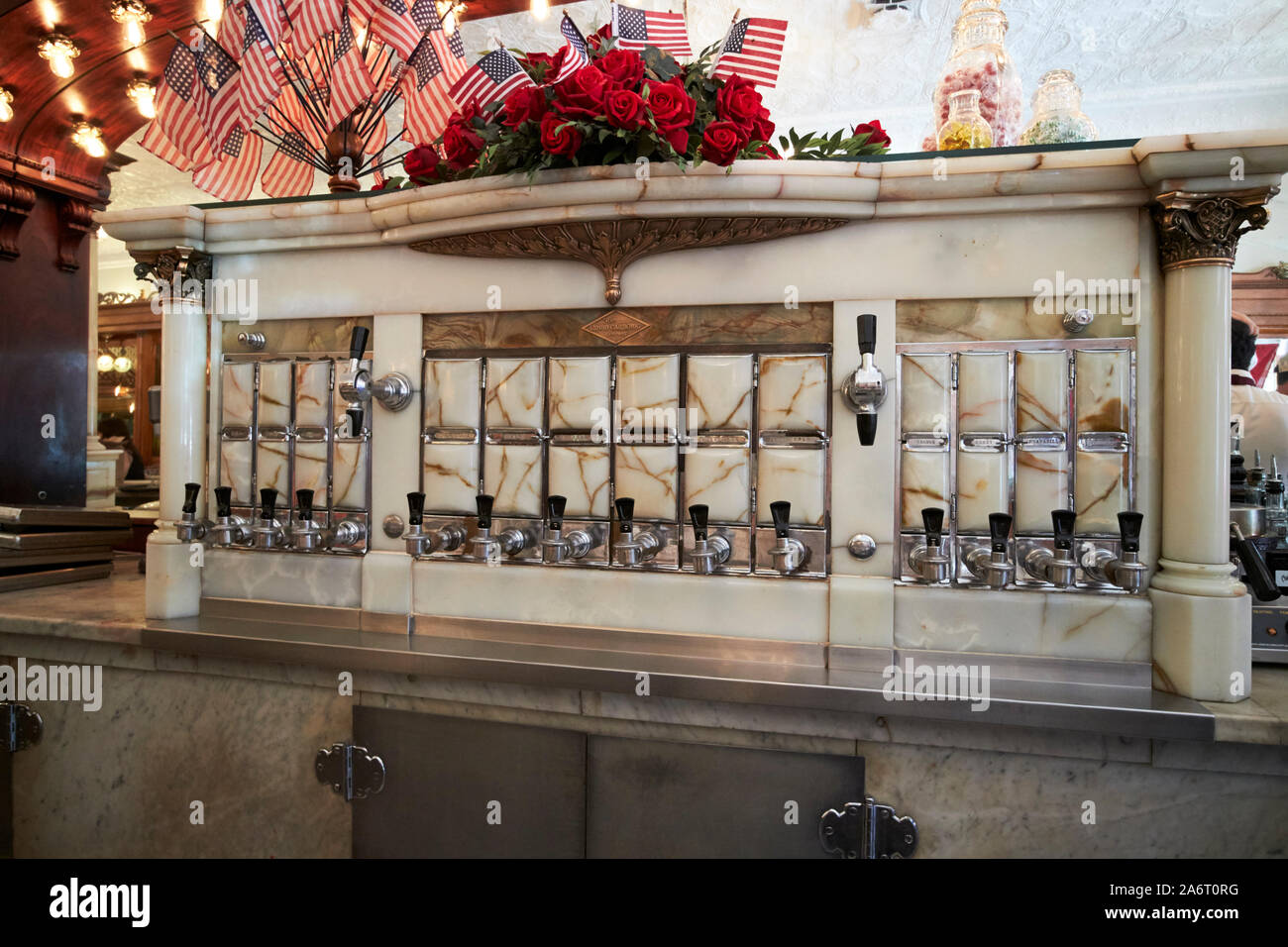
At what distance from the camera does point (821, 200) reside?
6.53 ft

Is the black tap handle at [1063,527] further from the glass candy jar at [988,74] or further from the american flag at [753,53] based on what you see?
the american flag at [753,53]

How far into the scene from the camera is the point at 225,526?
7.88ft

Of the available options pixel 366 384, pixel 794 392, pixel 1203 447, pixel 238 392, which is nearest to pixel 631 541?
pixel 794 392

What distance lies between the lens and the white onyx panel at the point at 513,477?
232 centimetres

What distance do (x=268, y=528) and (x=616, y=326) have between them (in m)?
1.26

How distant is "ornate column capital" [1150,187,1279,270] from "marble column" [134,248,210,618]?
291cm

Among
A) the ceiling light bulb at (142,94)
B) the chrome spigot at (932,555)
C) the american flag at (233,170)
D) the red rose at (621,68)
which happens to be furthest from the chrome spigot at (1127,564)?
the ceiling light bulb at (142,94)

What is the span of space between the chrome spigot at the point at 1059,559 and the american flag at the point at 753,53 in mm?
1427

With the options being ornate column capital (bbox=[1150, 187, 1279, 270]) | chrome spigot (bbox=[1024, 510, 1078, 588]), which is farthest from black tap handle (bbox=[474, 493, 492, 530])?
ornate column capital (bbox=[1150, 187, 1279, 270])

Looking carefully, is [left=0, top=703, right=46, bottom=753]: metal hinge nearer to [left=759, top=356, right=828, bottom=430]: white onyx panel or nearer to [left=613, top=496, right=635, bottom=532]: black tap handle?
[left=613, top=496, right=635, bottom=532]: black tap handle

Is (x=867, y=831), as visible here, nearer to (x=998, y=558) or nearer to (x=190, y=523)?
(x=998, y=558)

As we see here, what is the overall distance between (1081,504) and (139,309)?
1217cm

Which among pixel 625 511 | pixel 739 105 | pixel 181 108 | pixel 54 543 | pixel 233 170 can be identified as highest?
pixel 181 108
